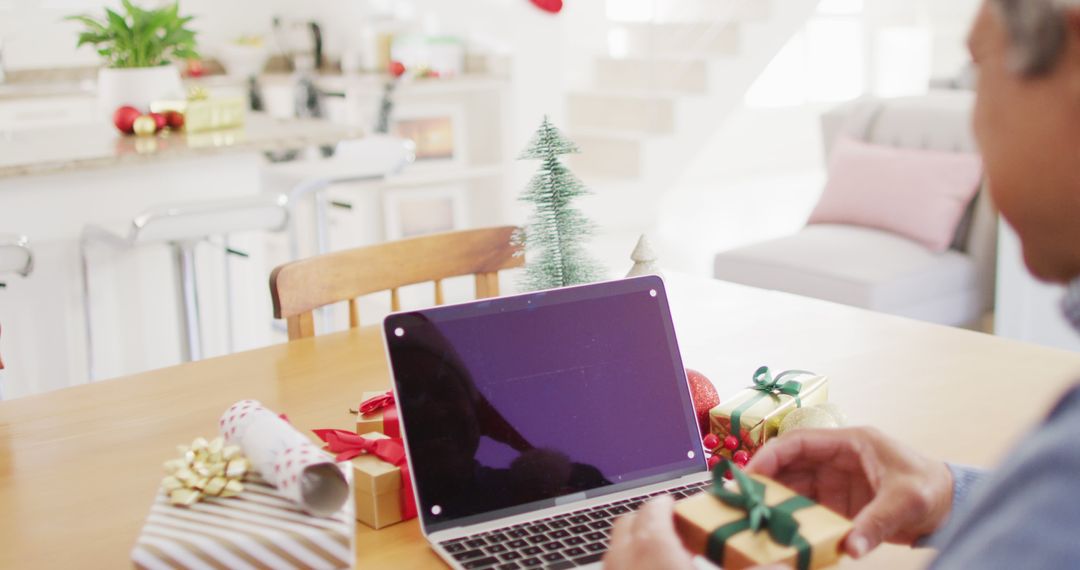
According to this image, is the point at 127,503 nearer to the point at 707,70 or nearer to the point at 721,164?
the point at 707,70

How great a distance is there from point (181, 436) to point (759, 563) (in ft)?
2.45

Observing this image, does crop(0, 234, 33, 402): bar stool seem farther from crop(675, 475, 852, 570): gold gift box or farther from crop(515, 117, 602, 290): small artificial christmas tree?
crop(675, 475, 852, 570): gold gift box

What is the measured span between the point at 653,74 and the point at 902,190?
2.87m

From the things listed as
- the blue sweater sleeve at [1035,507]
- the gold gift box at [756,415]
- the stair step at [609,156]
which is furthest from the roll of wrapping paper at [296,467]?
the stair step at [609,156]

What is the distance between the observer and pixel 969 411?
1342 millimetres

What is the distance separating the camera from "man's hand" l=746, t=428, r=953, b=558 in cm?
95

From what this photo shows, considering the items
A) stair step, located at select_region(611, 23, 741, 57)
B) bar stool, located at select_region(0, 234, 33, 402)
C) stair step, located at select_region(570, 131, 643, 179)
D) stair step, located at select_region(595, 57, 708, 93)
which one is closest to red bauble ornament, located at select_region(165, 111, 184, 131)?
bar stool, located at select_region(0, 234, 33, 402)

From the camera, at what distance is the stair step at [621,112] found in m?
6.29

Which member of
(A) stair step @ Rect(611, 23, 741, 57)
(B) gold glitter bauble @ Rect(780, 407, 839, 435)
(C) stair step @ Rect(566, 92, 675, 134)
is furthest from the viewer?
(A) stair step @ Rect(611, 23, 741, 57)

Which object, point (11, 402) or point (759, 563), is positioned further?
point (11, 402)

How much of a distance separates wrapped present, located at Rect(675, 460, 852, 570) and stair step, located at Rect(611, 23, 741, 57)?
18.5 ft

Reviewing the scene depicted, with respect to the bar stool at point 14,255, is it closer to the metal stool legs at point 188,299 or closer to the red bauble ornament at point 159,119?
the metal stool legs at point 188,299

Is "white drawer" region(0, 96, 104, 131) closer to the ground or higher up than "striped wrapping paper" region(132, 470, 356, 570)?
higher up

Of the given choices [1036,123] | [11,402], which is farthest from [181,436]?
[1036,123]
